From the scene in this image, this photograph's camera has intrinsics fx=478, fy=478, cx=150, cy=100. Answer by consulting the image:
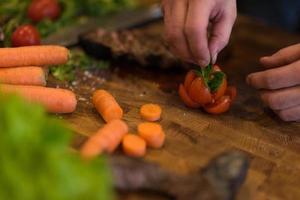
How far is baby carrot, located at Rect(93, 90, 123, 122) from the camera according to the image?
1.65 meters

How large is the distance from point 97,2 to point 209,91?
1020 mm

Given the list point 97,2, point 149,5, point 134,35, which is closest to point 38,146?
point 134,35

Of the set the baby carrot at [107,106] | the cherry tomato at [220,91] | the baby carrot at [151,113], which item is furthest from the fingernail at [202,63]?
the baby carrot at [107,106]

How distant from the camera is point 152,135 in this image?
1.51 m

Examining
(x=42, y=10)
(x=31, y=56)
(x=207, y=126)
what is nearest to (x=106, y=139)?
(x=207, y=126)

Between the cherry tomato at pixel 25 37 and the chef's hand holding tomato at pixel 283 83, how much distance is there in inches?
36.7

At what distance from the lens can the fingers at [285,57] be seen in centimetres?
173

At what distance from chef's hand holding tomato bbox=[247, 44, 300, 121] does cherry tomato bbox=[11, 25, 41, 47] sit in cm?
93

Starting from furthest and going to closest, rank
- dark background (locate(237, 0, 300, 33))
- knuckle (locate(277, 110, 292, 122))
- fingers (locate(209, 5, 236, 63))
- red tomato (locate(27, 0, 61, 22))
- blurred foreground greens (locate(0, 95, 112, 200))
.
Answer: dark background (locate(237, 0, 300, 33)) → red tomato (locate(27, 0, 61, 22)) → knuckle (locate(277, 110, 292, 122)) → fingers (locate(209, 5, 236, 63)) → blurred foreground greens (locate(0, 95, 112, 200))

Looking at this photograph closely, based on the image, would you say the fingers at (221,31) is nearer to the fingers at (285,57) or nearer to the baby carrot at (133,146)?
the fingers at (285,57)

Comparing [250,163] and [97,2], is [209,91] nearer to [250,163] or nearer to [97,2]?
[250,163]

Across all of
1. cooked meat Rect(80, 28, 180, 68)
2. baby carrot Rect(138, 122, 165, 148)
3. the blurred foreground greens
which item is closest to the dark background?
cooked meat Rect(80, 28, 180, 68)

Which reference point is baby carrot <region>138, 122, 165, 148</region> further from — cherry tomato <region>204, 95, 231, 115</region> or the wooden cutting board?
cherry tomato <region>204, 95, 231, 115</region>

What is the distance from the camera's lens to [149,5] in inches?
110
